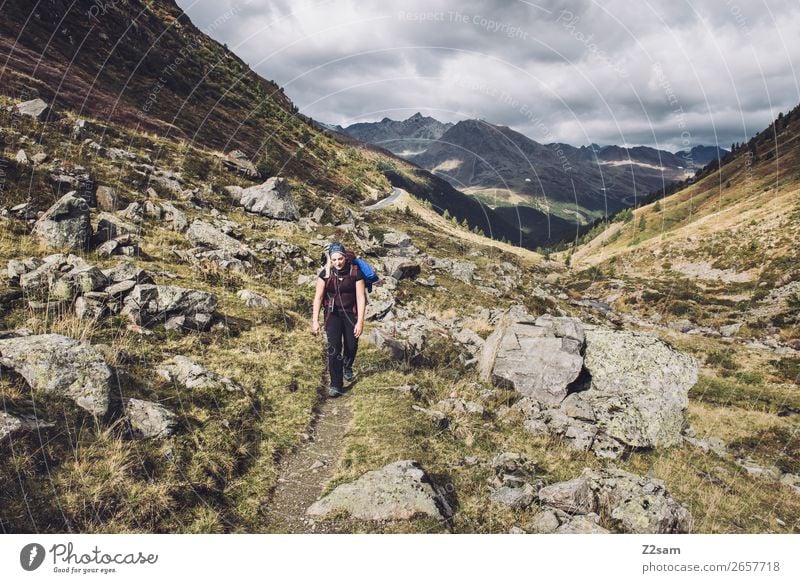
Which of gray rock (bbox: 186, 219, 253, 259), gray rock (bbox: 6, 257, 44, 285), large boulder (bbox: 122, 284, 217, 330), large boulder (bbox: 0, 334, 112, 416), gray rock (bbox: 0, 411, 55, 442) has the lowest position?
gray rock (bbox: 0, 411, 55, 442)

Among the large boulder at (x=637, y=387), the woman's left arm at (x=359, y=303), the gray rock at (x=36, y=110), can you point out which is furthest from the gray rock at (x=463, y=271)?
the gray rock at (x=36, y=110)

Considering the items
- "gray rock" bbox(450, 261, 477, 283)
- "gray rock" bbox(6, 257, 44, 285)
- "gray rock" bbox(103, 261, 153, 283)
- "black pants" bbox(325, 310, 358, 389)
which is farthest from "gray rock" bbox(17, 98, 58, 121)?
"gray rock" bbox(450, 261, 477, 283)

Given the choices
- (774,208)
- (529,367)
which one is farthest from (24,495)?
(774,208)

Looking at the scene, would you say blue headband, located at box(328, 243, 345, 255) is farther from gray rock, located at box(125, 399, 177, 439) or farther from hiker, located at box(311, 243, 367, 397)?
gray rock, located at box(125, 399, 177, 439)

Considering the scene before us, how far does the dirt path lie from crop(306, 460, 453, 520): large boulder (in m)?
0.26

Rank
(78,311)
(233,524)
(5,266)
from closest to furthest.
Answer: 1. (233,524)
2. (78,311)
3. (5,266)

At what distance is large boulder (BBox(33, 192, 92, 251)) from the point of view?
12.2 meters

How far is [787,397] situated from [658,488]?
75.1 feet

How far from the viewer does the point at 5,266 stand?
9992 mm

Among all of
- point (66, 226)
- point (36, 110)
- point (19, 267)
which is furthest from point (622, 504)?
point (36, 110)

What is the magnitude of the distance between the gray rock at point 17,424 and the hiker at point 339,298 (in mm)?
4743

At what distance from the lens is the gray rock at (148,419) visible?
19.6 ft

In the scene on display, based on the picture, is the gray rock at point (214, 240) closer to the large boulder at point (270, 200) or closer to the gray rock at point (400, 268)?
the large boulder at point (270, 200)

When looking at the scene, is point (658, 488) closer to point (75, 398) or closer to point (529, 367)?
point (529, 367)
